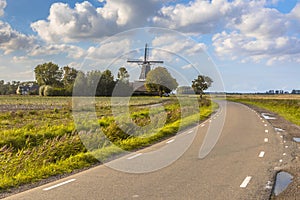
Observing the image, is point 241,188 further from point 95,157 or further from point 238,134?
point 238,134

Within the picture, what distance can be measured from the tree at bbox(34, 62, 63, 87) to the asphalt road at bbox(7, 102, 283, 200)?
12281 cm

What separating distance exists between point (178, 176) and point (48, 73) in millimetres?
128656

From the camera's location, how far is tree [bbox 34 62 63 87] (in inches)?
5059

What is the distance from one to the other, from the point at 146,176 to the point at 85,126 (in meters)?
8.98

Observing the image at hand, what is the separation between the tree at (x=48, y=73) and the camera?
422 feet

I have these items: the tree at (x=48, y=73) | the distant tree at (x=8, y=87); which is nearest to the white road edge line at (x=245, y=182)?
the tree at (x=48, y=73)

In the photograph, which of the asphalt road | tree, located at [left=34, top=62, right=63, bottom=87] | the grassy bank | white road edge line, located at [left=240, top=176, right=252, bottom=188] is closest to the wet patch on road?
the asphalt road

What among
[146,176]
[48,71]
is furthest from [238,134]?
[48,71]

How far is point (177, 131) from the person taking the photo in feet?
58.1

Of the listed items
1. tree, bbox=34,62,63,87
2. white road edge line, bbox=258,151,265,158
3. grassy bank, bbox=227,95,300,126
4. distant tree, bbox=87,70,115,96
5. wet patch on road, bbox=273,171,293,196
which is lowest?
wet patch on road, bbox=273,171,293,196

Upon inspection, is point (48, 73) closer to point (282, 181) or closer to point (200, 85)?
point (200, 85)

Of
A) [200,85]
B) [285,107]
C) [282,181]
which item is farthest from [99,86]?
[282,181]

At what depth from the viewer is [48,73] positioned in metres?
130

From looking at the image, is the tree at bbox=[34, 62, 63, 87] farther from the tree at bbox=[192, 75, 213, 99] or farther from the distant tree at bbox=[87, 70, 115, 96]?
the tree at bbox=[192, 75, 213, 99]
